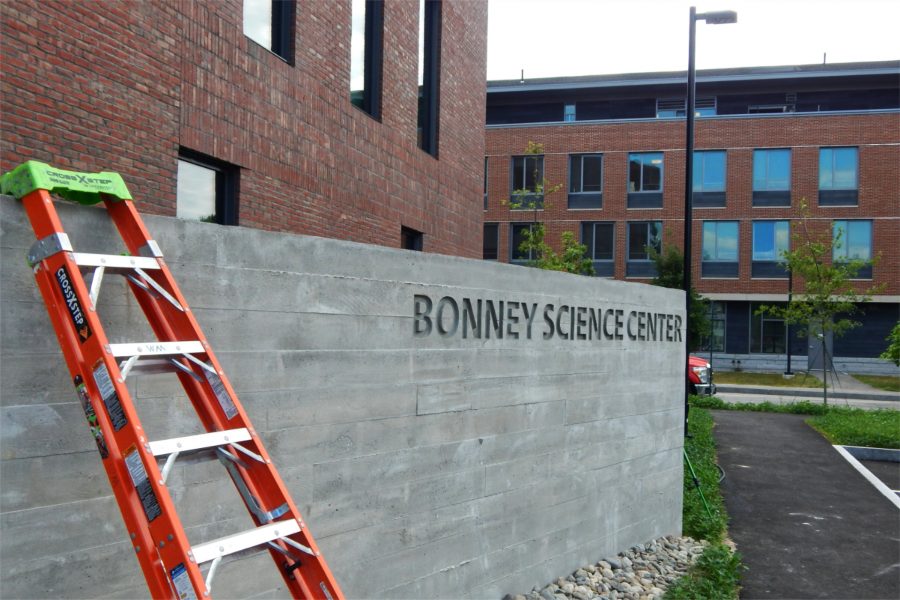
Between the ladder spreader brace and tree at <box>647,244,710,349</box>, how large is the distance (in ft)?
89.6

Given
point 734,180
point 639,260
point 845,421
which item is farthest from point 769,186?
point 845,421

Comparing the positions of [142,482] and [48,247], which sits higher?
[48,247]

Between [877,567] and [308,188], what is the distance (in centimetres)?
745

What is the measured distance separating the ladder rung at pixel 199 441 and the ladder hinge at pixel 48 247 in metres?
0.82

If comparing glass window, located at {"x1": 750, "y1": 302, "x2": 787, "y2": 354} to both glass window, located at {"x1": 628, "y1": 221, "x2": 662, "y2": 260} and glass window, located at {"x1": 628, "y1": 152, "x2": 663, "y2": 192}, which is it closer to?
glass window, located at {"x1": 628, "y1": 221, "x2": 662, "y2": 260}

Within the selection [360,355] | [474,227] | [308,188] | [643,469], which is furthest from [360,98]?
[360,355]

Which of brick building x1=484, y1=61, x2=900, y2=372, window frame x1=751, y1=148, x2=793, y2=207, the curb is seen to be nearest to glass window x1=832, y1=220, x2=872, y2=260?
brick building x1=484, y1=61, x2=900, y2=372

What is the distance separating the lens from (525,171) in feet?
140

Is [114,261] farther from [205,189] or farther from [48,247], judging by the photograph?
[205,189]

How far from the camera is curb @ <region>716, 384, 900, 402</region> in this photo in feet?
97.8

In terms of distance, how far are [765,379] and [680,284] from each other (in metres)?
7.08

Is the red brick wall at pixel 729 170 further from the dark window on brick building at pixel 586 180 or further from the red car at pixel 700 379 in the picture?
the red car at pixel 700 379

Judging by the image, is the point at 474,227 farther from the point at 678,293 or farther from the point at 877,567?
the point at 877,567

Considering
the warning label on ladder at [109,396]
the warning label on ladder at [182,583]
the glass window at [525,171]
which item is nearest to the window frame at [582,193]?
the glass window at [525,171]
